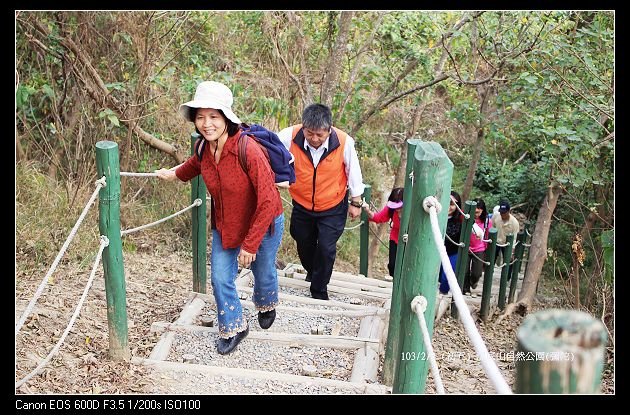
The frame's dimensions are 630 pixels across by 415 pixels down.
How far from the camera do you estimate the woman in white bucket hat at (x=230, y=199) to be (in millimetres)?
3391

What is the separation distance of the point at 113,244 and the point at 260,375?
3.47 feet

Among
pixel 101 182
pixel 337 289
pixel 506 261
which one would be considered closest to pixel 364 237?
pixel 337 289

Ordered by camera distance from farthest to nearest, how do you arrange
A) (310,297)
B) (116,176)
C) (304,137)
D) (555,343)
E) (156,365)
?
(310,297) < (304,137) < (156,365) < (116,176) < (555,343)

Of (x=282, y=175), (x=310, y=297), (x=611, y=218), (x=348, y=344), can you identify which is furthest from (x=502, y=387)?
(x=611, y=218)

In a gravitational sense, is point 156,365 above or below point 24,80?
below

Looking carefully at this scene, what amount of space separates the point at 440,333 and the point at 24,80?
4.77 m

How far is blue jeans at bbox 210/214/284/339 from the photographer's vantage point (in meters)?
3.79

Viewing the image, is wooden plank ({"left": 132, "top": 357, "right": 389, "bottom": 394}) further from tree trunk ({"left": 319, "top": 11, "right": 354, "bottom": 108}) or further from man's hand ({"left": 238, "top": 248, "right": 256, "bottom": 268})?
tree trunk ({"left": 319, "top": 11, "right": 354, "bottom": 108})

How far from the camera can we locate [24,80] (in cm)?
665

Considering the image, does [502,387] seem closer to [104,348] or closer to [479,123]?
[104,348]

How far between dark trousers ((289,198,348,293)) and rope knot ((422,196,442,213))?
2.48 metres

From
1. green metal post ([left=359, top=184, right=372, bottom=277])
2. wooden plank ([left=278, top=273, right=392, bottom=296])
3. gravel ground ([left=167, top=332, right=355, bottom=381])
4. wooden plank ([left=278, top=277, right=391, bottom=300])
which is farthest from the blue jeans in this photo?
green metal post ([left=359, top=184, right=372, bottom=277])

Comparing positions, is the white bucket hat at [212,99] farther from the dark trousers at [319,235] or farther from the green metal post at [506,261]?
the green metal post at [506,261]

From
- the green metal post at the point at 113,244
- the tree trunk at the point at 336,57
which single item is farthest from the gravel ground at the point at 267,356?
the tree trunk at the point at 336,57
